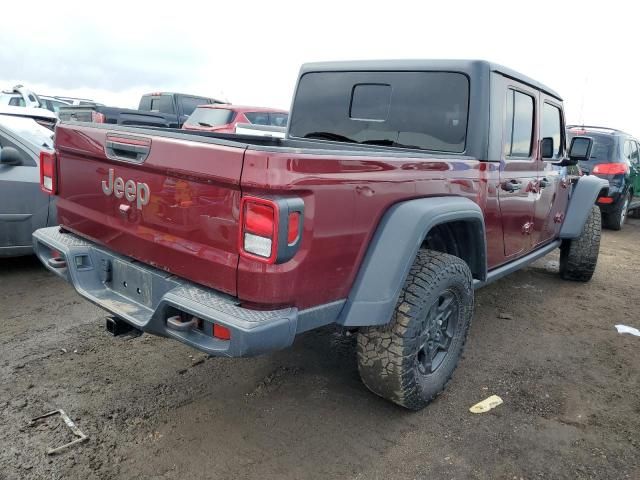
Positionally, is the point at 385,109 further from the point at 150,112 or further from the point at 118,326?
the point at 150,112

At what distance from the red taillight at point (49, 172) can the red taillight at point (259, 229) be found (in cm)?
165

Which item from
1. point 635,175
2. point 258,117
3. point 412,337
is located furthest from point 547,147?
point 258,117

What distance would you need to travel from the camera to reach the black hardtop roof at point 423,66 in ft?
10.7

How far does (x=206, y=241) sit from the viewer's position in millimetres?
2172

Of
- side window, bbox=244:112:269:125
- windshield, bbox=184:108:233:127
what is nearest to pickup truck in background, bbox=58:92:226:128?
windshield, bbox=184:108:233:127

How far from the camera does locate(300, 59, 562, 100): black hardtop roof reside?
3.26 metres

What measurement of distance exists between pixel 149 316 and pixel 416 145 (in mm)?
2014

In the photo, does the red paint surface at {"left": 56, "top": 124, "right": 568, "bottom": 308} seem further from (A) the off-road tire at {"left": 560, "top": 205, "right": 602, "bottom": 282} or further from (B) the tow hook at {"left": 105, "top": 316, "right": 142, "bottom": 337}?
(A) the off-road tire at {"left": 560, "top": 205, "right": 602, "bottom": 282}

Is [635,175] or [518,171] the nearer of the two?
[518,171]

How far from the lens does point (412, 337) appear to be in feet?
8.39

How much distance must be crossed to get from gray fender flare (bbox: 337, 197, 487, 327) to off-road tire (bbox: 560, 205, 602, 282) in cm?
349

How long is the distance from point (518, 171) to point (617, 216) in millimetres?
6774

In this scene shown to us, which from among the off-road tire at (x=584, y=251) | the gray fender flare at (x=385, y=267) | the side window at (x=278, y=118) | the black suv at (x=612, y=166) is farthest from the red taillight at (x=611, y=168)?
the gray fender flare at (x=385, y=267)

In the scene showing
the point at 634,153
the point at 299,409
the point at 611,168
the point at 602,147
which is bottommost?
the point at 299,409
